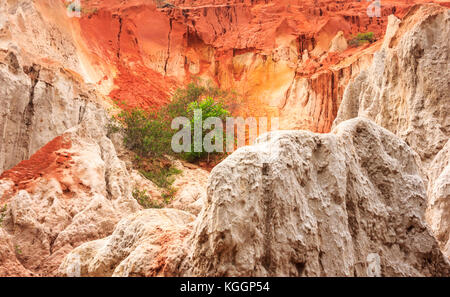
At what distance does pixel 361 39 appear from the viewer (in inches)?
832

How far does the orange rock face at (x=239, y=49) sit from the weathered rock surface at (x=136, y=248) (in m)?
14.5

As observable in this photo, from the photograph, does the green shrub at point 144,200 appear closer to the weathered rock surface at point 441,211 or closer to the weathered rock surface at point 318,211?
the weathered rock surface at point 318,211

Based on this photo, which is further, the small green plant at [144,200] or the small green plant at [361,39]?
the small green plant at [361,39]

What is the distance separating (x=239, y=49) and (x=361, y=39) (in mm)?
8442

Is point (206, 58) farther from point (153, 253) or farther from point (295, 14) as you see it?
point (153, 253)

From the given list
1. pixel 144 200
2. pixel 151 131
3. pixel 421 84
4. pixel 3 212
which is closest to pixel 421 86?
pixel 421 84

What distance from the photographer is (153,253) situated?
3.10m

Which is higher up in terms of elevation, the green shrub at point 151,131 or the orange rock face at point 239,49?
the orange rock face at point 239,49

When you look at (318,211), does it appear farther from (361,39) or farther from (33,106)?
(361,39)

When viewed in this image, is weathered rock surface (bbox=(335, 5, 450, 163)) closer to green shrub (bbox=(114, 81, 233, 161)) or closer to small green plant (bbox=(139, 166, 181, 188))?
small green plant (bbox=(139, 166, 181, 188))

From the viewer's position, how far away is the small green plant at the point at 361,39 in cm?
2081

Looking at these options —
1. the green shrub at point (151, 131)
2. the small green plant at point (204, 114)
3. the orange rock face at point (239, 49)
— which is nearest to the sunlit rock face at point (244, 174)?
the orange rock face at point (239, 49)

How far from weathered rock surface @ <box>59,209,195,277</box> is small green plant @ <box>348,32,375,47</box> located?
66.4ft

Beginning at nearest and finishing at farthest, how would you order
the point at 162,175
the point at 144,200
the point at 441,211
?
the point at 441,211
the point at 144,200
the point at 162,175
